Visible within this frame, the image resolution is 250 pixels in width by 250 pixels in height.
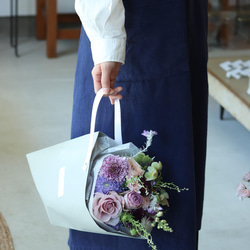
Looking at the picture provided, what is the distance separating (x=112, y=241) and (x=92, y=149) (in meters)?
0.30

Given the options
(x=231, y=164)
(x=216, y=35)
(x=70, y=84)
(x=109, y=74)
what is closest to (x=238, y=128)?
(x=231, y=164)

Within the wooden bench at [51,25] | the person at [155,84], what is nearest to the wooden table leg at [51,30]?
the wooden bench at [51,25]

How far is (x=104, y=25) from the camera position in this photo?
962mm

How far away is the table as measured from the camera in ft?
7.69

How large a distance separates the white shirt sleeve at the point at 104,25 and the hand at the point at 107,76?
0.01 meters

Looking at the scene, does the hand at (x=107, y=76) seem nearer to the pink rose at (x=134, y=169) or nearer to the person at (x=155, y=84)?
the person at (x=155, y=84)

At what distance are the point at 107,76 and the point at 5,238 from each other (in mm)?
1023

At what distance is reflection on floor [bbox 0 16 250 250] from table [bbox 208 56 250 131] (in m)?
0.20

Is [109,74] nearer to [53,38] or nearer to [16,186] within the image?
[16,186]

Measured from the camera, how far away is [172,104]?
1.14m

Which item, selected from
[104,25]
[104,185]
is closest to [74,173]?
[104,185]

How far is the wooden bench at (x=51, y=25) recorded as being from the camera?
12.1 ft

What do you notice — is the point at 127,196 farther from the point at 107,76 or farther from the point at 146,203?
the point at 107,76

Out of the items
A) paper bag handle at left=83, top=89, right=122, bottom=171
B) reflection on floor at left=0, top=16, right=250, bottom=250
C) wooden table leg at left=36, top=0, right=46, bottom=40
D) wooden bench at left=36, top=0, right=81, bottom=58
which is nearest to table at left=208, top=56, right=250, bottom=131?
reflection on floor at left=0, top=16, right=250, bottom=250
